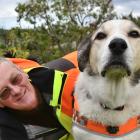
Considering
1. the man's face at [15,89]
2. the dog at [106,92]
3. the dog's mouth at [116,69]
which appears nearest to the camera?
the dog's mouth at [116,69]

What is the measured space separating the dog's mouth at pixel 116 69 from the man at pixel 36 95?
755 millimetres

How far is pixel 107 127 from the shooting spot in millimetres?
4836

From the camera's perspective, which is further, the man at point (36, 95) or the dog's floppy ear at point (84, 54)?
the man at point (36, 95)

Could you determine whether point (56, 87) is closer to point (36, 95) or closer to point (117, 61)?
point (36, 95)

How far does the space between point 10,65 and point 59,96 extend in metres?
0.52

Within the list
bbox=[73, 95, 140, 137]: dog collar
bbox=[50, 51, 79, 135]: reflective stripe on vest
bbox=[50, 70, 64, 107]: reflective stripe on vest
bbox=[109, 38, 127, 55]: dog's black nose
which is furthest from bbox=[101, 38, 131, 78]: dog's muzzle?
bbox=[50, 70, 64, 107]: reflective stripe on vest

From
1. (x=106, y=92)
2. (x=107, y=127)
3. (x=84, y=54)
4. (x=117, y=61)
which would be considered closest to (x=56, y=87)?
(x=84, y=54)

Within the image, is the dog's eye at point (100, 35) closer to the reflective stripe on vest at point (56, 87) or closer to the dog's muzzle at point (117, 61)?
the dog's muzzle at point (117, 61)

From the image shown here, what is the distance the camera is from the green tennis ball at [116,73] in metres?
4.54

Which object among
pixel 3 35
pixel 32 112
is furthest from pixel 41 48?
pixel 32 112

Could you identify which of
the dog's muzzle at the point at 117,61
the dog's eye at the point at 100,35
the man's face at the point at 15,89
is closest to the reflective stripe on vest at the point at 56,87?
the man's face at the point at 15,89

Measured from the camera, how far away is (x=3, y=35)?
15.4 metres

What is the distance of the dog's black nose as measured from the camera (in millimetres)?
4391

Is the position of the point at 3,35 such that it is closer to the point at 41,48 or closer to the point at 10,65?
the point at 41,48
